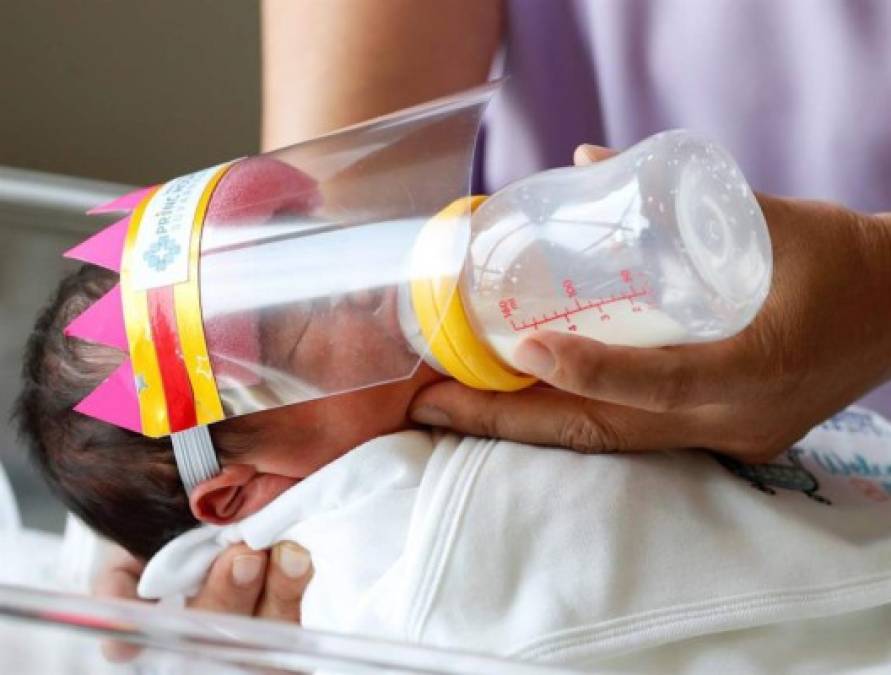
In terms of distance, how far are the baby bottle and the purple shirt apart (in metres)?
0.26

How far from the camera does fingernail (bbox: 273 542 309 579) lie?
0.78 meters

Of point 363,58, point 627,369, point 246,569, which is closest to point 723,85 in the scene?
point 363,58

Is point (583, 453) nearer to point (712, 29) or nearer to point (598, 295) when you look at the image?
point (598, 295)

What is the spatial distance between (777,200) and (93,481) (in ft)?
1.33

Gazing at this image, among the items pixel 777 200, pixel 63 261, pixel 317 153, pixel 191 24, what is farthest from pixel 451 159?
pixel 191 24

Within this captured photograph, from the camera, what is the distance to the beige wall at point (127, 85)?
4.78 ft

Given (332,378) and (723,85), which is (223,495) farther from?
(723,85)

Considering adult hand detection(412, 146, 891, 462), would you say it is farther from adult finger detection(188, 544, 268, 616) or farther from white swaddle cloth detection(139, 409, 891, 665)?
adult finger detection(188, 544, 268, 616)

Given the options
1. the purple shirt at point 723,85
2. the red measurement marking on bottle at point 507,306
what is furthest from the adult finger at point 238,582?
the purple shirt at point 723,85

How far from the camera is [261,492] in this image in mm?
770

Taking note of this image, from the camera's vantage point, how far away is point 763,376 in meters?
0.70

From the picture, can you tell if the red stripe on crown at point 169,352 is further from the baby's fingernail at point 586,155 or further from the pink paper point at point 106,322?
the baby's fingernail at point 586,155

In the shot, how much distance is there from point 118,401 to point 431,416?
0.18 m

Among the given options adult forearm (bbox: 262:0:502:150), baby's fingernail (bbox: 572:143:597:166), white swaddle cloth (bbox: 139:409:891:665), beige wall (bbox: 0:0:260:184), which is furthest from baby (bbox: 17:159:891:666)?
beige wall (bbox: 0:0:260:184)
